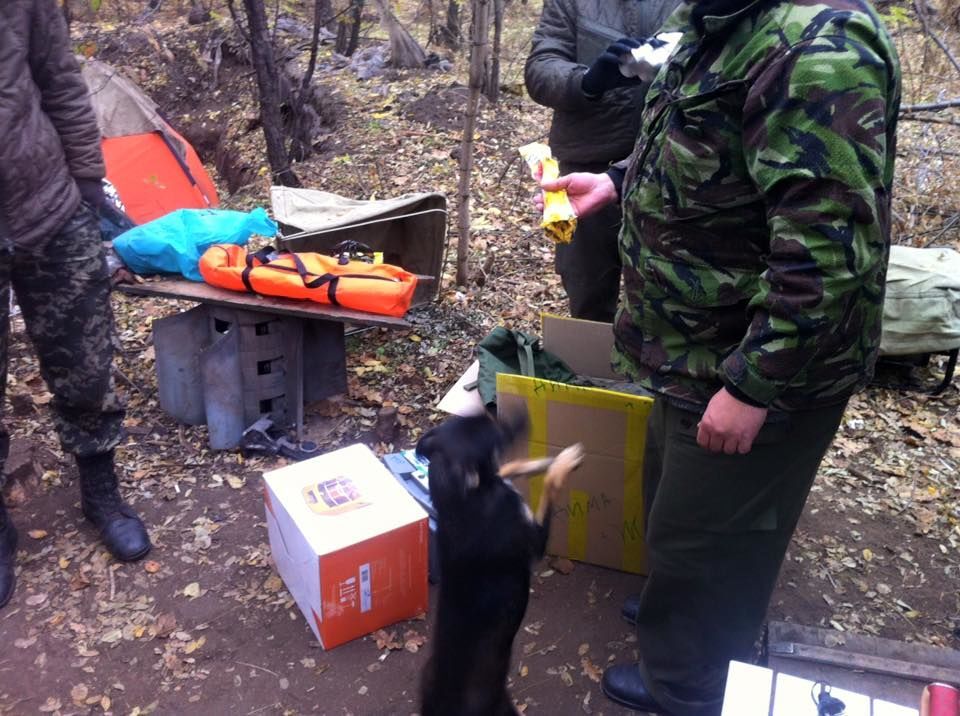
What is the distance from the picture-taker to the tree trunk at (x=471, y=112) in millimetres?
4297

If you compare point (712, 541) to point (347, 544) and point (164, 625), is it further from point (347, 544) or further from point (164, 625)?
point (164, 625)

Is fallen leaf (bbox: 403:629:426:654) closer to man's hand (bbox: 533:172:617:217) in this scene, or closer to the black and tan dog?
the black and tan dog

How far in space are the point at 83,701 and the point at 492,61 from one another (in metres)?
7.40

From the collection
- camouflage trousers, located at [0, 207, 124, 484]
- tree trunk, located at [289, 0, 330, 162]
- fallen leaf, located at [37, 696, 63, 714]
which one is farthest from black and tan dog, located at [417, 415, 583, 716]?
tree trunk, located at [289, 0, 330, 162]

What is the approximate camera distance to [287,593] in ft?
9.96

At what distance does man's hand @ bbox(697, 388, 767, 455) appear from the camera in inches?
68.3

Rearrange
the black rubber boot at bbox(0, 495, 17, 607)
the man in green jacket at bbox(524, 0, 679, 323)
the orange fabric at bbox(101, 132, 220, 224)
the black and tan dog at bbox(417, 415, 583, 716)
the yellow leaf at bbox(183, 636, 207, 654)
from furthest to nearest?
the orange fabric at bbox(101, 132, 220, 224) < the man in green jacket at bbox(524, 0, 679, 323) < the black rubber boot at bbox(0, 495, 17, 607) < the yellow leaf at bbox(183, 636, 207, 654) < the black and tan dog at bbox(417, 415, 583, 716)

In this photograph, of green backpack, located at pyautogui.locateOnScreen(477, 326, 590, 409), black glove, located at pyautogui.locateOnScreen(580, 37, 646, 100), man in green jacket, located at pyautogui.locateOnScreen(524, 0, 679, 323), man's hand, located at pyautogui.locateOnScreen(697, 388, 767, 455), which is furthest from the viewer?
man in green jacket, located at pyautogui.locateOnScreen(524, 0, 679, 323)

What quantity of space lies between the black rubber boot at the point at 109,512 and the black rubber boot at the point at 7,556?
0.92 ft

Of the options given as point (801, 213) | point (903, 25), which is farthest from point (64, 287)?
point (903, 25)

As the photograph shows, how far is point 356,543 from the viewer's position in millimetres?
2604

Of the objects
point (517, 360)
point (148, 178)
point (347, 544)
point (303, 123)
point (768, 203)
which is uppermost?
point (768, 203)

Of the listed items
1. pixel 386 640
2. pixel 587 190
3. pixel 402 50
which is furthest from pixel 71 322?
pixel 402 50

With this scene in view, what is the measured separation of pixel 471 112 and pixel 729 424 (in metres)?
3.24
